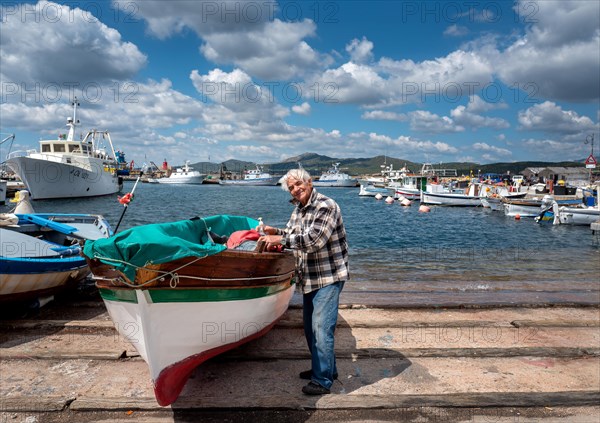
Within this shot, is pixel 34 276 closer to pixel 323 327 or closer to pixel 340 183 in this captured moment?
pixel 323 327

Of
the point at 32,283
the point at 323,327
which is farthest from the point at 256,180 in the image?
the point at 323,327

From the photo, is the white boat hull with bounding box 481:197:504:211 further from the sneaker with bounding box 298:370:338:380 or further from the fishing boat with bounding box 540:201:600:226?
the sneaker with bounding box 298:370:338:380

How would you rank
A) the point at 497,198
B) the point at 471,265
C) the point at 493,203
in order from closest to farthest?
the point at 471,265 → the point at 497,198 → the point at 493,203

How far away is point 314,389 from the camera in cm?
440

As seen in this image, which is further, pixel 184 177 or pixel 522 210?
pixel 184 177

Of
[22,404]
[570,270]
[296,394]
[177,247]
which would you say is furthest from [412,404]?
[570,270]

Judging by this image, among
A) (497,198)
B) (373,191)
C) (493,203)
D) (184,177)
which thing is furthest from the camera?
(184,177)

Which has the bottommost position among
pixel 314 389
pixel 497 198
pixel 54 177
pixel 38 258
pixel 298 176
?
pixel 314 389

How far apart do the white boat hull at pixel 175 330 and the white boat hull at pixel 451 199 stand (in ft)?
152

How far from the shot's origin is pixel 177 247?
12.6ft

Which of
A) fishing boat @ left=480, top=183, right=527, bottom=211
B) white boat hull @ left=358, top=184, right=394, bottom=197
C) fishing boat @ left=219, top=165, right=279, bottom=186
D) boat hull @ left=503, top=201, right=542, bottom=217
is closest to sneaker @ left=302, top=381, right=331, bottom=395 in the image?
boat hull @ left=503, top=201, right=542, bottom=217

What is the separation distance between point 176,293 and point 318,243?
146 cm

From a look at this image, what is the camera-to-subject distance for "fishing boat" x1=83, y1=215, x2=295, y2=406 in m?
3.80

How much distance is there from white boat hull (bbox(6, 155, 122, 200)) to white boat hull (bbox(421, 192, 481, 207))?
41565 millimetres
